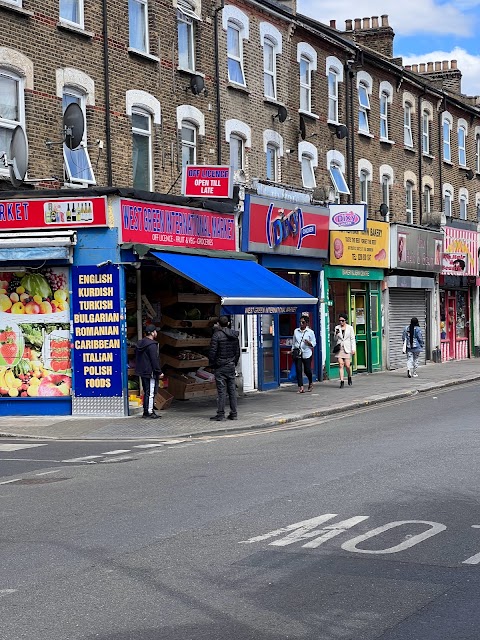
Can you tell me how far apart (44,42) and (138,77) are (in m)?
2.78

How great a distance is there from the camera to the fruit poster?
19188 millimetres

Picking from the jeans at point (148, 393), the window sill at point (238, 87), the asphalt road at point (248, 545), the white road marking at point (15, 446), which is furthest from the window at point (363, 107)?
the asphalt road at point (248, 545)

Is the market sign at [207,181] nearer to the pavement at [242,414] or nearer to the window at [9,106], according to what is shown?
the window at [9,106]

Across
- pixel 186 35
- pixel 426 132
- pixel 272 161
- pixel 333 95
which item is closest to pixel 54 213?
pixel 186 35

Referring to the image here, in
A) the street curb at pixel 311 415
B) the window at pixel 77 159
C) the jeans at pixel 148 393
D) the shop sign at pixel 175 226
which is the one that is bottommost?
the street curb at pixel 311 415

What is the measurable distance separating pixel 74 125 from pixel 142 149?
3.30 m

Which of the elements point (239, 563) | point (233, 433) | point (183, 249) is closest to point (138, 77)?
point (183, 249)

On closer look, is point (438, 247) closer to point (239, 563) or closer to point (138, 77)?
point (138, 77)

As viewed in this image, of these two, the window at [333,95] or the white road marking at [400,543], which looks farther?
the window at [333,95]

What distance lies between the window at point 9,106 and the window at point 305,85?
11038 mm

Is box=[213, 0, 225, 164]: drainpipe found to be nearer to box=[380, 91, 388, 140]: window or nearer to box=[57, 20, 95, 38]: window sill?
box=[57, 20, 95, 38]: window sill

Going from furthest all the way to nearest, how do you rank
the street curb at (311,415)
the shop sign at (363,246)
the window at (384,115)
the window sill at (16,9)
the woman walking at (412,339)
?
the window at (384,115) < the shop sign at (363,246) < the woman walking at (412,339) < the window sill at (16,9) < the street curb at (311,415)

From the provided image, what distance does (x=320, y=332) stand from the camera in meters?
27.1

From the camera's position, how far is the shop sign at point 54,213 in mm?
18641
